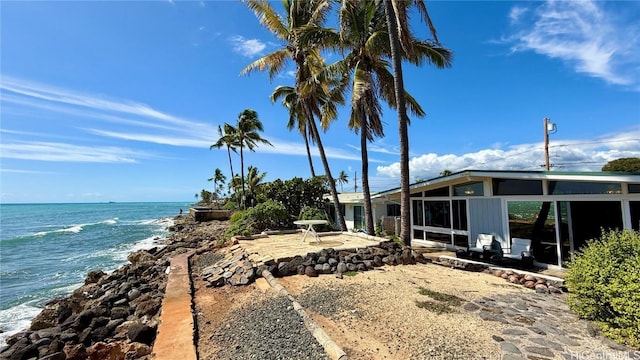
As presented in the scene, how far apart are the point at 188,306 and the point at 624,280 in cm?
665

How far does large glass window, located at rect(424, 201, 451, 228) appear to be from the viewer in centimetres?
1180

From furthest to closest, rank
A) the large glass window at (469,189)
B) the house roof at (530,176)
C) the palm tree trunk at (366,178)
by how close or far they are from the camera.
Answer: the palm tree trunk at (366,178) < the large glass window at (469,189) < the house roof at (530,176)

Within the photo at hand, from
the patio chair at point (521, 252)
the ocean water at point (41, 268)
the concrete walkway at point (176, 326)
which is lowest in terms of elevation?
Result: the ocean water at point (41, 268)

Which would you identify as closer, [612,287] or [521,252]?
[612,287]

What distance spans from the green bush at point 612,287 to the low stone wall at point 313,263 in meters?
4.06

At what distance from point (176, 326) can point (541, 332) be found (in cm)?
538

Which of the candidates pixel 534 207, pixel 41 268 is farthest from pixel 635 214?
pixel 41 268

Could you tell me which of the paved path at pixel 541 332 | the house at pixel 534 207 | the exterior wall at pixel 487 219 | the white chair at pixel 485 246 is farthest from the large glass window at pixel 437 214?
the paved path at pixel 541 332

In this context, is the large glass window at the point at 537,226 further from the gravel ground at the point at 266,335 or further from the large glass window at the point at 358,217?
the large glass window at the point at 358,217

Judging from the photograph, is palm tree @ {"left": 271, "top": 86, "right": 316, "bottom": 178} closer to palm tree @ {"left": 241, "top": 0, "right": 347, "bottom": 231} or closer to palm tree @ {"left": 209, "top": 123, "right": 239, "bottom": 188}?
palm tree @ {"left": 241, "top": 0, "right": 347, "bottom": 231}

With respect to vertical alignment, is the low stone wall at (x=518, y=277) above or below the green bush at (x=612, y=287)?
below

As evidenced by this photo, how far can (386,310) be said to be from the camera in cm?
509

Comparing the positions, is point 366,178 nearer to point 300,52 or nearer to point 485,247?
point 485,247

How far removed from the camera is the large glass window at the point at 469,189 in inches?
416
